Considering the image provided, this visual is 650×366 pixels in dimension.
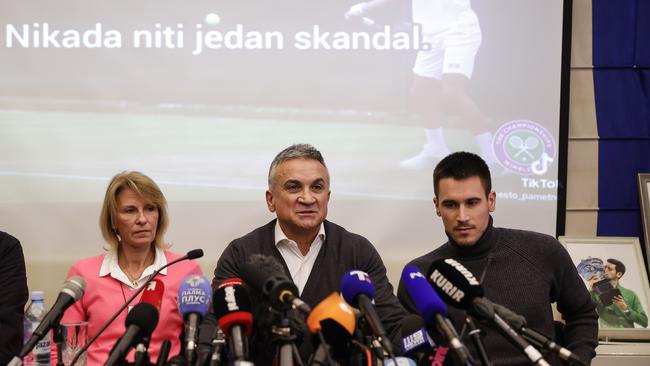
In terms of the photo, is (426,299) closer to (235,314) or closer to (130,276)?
(235,314)

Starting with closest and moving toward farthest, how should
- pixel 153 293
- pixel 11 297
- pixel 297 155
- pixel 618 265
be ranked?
pixel 153 293, pixel 297 155, pixel 11 297, pixel 618 265

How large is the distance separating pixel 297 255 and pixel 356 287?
1.12 m

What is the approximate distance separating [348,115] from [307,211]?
5.54 ft

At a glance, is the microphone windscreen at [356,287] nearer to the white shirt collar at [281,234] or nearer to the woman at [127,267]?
the white shirt collar at [281,234]

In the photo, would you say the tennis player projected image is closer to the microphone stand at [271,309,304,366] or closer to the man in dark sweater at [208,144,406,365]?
the man in dark sweater at [208,144,406,365]

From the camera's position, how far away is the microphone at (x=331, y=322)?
6.11 ft

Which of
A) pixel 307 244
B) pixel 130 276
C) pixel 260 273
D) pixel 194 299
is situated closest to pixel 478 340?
pixel 260 273

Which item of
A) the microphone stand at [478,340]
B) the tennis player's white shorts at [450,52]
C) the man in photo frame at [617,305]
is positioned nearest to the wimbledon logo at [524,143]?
the tennis player's white shorts at [450,52]

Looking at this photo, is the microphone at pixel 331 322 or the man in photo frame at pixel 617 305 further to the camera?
the man in photo frame at pixel 617 305

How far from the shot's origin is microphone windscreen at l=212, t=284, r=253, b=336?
185 centimetres

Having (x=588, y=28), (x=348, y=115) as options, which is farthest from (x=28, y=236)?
(x=588, y=28)

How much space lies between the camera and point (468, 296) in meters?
1.86

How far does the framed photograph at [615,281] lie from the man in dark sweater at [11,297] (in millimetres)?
2948

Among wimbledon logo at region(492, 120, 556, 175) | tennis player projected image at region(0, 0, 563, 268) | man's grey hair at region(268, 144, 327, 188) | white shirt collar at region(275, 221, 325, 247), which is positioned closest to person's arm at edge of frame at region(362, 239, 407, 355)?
white shirt collar at region(275, 221, 325, 247)
